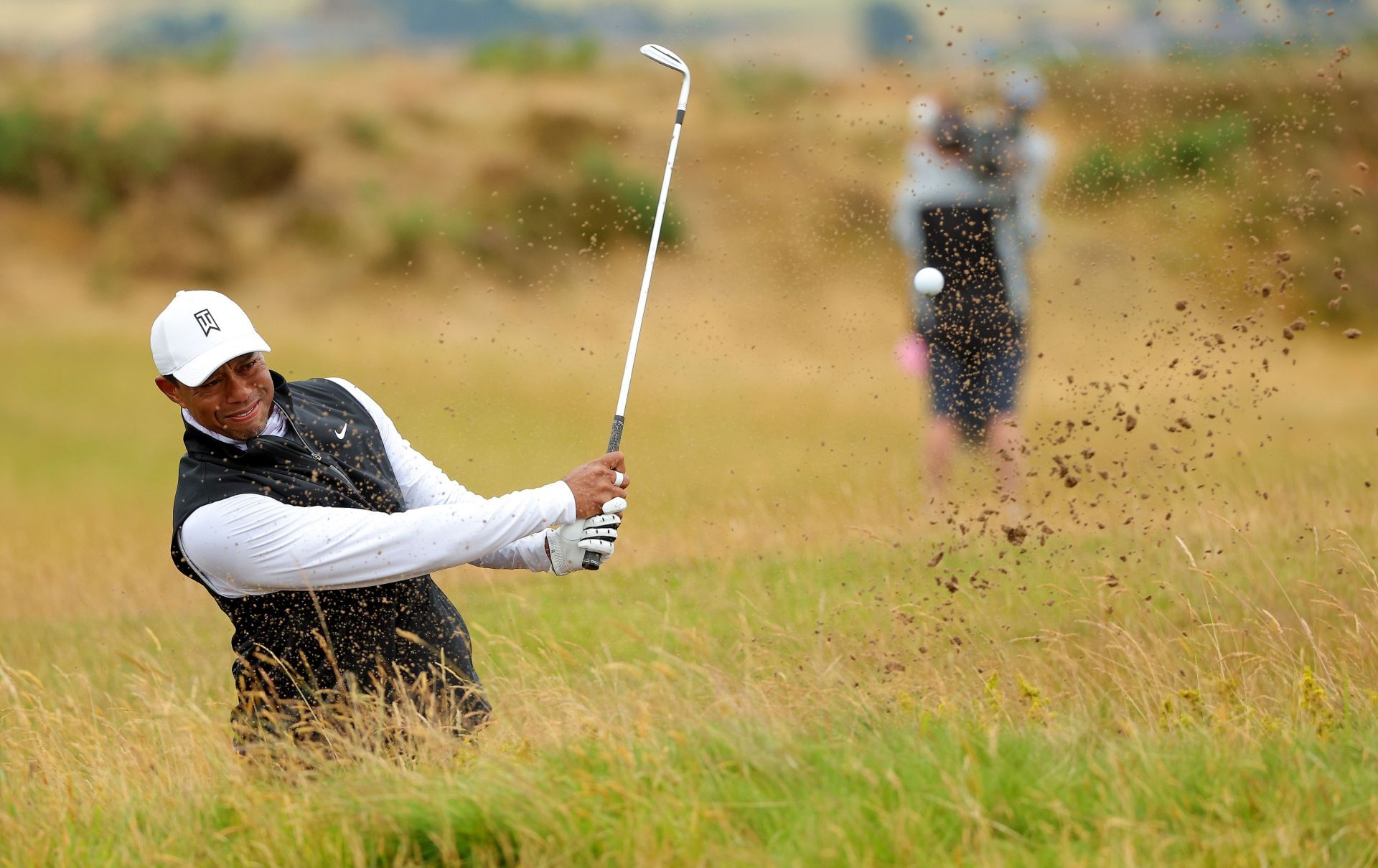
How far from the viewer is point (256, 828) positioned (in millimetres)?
4094

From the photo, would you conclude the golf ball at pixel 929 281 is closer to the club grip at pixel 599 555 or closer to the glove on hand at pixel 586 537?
the club grip at pixel 599 555

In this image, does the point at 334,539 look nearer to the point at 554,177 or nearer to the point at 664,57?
the point at 664,57

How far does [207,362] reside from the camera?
479 cm

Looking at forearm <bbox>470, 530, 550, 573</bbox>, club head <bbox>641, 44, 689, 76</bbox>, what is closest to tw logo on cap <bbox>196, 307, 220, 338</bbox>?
forearm <bbox>470, 530, 550, 573</bbox>

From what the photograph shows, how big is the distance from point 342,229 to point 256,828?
29.0 m

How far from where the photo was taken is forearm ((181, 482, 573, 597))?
15.2ft

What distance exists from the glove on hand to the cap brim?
1.13m

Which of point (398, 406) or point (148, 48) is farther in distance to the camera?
point (148, 48)

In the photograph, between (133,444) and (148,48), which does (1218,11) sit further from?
(148,48)

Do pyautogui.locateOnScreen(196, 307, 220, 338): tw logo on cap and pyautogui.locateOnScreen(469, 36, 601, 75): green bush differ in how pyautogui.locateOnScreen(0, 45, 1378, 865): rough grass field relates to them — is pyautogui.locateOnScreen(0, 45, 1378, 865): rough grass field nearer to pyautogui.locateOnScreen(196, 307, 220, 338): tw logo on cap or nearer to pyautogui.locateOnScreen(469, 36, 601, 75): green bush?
pyautogui.locateOnScreen(196, 307, 220, 338): tw logo on cap

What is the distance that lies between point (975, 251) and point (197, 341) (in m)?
5.61

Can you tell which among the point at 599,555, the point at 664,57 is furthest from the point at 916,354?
the point at 599,555

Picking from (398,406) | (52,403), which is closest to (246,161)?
(52,403)

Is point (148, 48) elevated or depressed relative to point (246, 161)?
elevated
